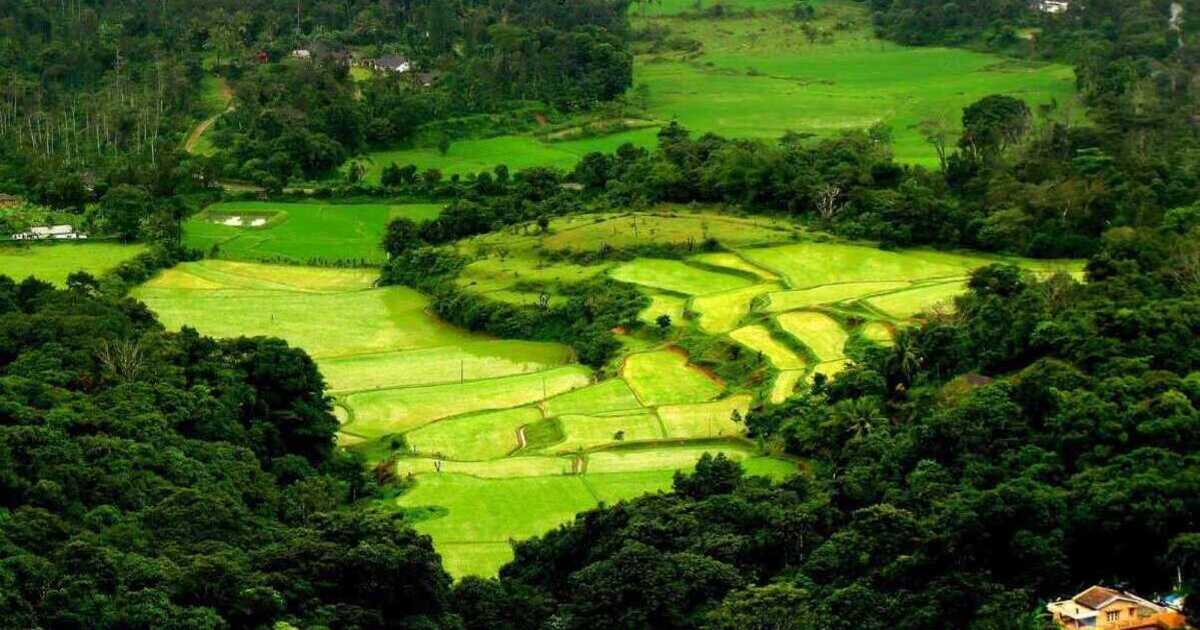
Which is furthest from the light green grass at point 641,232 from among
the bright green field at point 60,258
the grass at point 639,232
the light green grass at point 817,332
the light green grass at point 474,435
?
the light green grass at point 474,435

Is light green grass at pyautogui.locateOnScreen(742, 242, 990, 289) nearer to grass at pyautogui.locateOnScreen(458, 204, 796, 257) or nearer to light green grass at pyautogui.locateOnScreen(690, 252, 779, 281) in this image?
light green grass at pyautogui.locateOnScreen(690, 252, 779, 281)

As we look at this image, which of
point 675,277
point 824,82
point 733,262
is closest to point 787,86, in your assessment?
point 824,82

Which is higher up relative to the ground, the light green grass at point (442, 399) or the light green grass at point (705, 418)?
the light green grass at point (705, 418)

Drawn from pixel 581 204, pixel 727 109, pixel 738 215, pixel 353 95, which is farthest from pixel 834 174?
pixel 353 95

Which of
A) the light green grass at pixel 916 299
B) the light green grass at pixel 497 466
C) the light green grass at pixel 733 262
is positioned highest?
the light green grass at pixel 916 299

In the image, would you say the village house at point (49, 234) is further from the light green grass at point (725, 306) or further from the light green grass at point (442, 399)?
the light green grass at point (725, 306)

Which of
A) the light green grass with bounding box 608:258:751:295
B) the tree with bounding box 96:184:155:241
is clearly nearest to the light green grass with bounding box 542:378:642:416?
the light green grass with bounding box 608:258:751:295

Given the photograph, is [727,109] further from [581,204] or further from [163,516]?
[163,516]

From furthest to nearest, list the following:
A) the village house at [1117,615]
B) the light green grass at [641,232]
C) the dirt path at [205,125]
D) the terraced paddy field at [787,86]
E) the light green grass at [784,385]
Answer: the terraced paddy field at [787,86]
the dirt path at [205,125]
the light green grass at [641,232]
the light green grass at [784,385]
the village house at [1117,615]
